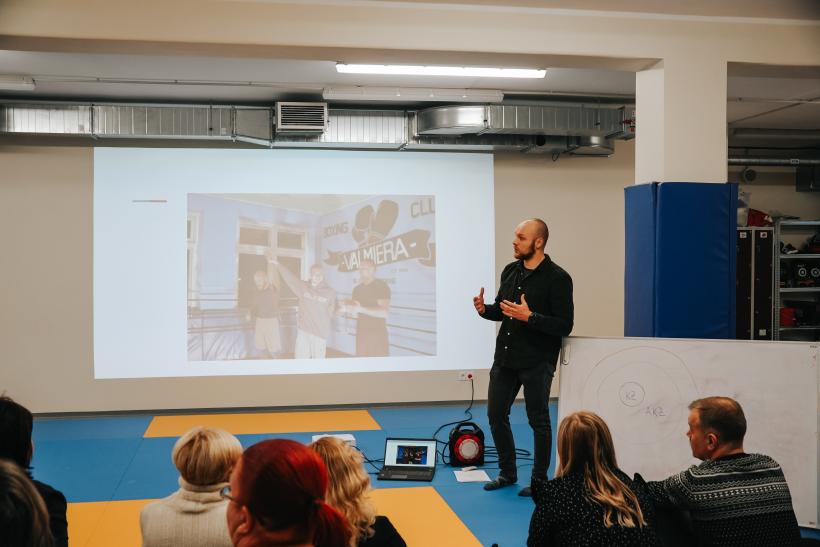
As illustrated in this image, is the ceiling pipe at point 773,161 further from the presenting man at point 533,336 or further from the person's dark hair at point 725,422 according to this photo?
the person's dark hair at point 725,422

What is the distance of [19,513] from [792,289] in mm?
9474

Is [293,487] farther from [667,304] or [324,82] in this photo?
[324,82]

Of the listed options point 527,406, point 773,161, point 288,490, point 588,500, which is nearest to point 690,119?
point 527,406

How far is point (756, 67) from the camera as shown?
4875 mm

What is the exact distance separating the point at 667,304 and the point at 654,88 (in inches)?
52.5

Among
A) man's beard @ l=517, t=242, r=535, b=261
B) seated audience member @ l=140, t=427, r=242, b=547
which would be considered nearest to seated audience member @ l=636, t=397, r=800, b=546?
seated audience member @ l=140, t=427, r=242, b=547

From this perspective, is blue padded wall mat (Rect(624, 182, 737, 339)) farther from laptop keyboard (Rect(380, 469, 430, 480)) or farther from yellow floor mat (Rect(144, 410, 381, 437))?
yellow floor mat (Rect(144, 410, 381, 437))

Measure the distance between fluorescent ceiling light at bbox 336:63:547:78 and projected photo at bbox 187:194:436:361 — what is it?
6.95 ft

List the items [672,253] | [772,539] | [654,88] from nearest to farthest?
[772,539] < [672,253] < [654,88]

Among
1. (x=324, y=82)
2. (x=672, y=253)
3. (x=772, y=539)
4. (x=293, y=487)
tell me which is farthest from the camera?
(x=324, y=82)

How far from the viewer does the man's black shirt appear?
4.70 meters

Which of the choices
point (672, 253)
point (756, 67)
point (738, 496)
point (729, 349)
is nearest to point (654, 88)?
point (756, 67)

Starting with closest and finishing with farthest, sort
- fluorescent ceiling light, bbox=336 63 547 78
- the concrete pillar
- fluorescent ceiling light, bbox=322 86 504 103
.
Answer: the concrete pillar, fluorescent ceiling light, bbox=336 63 547 78, fluorescent ceiling light, bbox=322 86 504 103

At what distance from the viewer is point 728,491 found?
259 cm
